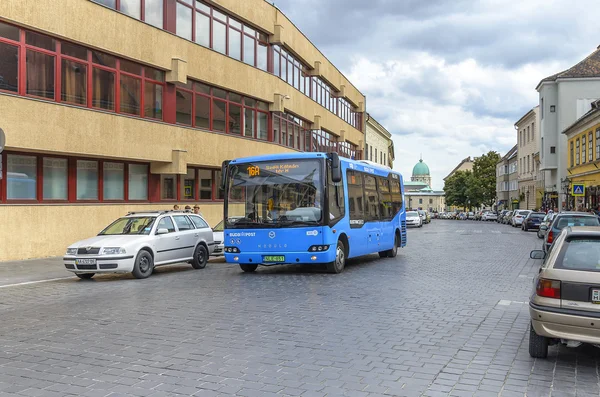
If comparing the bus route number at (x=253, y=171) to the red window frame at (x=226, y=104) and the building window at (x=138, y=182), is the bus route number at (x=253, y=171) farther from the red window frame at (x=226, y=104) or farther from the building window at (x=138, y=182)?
the red window frame at (x=226, y=104)

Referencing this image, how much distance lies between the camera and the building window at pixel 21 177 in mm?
18902

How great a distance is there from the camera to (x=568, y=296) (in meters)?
6.08

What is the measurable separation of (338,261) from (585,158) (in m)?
39.5

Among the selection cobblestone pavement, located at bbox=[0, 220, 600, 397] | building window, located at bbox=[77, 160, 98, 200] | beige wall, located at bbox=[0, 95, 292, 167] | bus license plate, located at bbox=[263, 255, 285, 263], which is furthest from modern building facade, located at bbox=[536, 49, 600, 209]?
cobblestone pavement, located at bbox=[0, 220, 600, 397]

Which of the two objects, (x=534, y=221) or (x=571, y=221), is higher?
(x=571, y=221)

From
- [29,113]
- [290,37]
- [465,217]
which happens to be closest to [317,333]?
[29,113]

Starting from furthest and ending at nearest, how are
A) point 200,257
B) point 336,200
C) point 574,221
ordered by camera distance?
point 574,221 → point 200,257 → point 336,200

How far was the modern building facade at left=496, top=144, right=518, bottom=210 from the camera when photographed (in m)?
91.6

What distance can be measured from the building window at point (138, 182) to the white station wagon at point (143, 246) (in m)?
7.16

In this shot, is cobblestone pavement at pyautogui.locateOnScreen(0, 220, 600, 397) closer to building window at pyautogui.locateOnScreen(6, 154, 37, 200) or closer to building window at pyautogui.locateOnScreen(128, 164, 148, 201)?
building window at pyautogui.locateOnScreen(6, 154, 37, 200)

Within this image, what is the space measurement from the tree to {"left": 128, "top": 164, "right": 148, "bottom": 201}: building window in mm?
91867

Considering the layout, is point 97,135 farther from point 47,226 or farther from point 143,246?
point 143,246

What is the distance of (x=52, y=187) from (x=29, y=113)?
2759 mm

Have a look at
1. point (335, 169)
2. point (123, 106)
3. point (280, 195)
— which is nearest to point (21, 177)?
point (123, 106)
